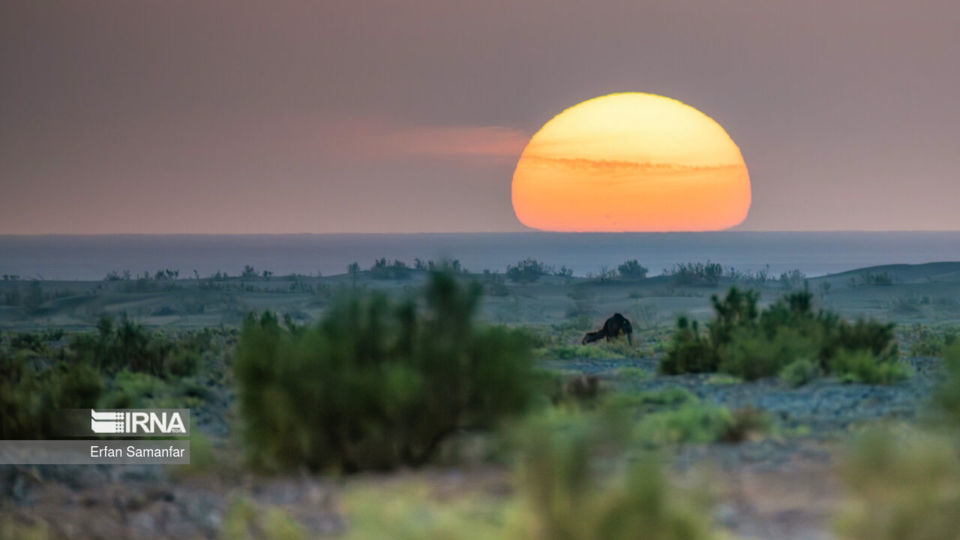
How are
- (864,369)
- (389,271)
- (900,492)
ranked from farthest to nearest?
(389,271) < (864,369) < (900,492)

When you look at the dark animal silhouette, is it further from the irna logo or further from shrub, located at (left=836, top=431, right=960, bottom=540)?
shrub, located at (left=836, top=431, right=960, bottom=540)

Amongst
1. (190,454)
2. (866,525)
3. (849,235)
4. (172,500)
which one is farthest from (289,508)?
(849,235)

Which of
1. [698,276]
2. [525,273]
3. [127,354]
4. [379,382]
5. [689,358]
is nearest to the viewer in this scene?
[379,382]

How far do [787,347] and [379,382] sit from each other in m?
9.20

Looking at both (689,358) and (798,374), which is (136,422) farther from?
(689,358)

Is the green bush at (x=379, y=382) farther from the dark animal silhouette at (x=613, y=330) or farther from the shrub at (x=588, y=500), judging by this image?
the dark animal silhouette at (x=613, y=330)

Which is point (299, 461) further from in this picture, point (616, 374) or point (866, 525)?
point (616, 374)

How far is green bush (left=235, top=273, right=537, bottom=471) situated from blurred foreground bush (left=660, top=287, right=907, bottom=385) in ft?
21.7

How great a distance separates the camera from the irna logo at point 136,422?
45.8ft

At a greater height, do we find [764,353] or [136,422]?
[764,353]

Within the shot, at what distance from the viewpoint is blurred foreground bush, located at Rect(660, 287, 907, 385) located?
17.4 meters

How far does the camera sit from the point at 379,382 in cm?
1109

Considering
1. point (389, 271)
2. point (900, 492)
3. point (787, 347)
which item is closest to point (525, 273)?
point (389, 271)

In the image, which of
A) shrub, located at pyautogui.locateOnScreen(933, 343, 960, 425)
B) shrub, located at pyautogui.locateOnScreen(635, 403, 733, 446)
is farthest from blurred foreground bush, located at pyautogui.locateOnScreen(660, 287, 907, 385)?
shrub, located at pyautogui.locateOnScreen(635, 403, 733, 446)
